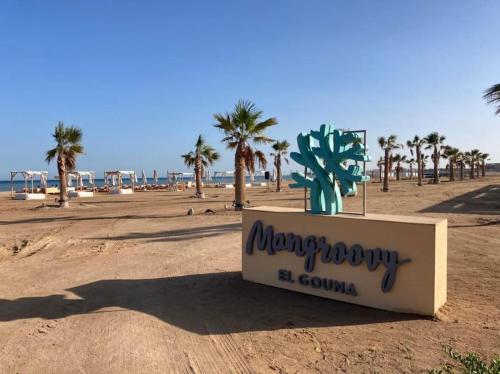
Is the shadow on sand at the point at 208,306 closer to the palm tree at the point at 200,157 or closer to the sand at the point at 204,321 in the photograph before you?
the sand at the point at 204,321

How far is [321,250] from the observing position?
7500mm

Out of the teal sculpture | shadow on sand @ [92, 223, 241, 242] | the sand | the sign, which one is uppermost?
the teal sculpture

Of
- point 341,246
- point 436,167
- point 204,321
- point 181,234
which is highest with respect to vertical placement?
point 436,167

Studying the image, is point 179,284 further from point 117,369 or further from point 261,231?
point 117,369

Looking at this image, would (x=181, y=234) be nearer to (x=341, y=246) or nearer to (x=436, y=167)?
(x=341, y=246)

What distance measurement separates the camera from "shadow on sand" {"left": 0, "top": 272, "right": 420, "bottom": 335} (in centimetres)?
638

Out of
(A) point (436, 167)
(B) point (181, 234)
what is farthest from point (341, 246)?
(A) point (436, 167)

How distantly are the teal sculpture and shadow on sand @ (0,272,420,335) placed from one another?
2008mm

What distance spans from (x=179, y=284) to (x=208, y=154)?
32.1 meters

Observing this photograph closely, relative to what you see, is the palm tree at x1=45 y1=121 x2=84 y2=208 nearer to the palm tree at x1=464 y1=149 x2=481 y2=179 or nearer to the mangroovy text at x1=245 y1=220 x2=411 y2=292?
the mangroovy text at x1=245 y1=220 x2=411 y2=292

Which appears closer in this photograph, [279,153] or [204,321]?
[204,321]

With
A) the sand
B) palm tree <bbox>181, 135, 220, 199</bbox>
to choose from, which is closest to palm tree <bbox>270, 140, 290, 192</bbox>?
palm tree <bbox>181, 135, 220, 199</bbox>

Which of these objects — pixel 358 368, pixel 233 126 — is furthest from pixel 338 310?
pixel 233 126

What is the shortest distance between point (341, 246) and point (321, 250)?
43cm
